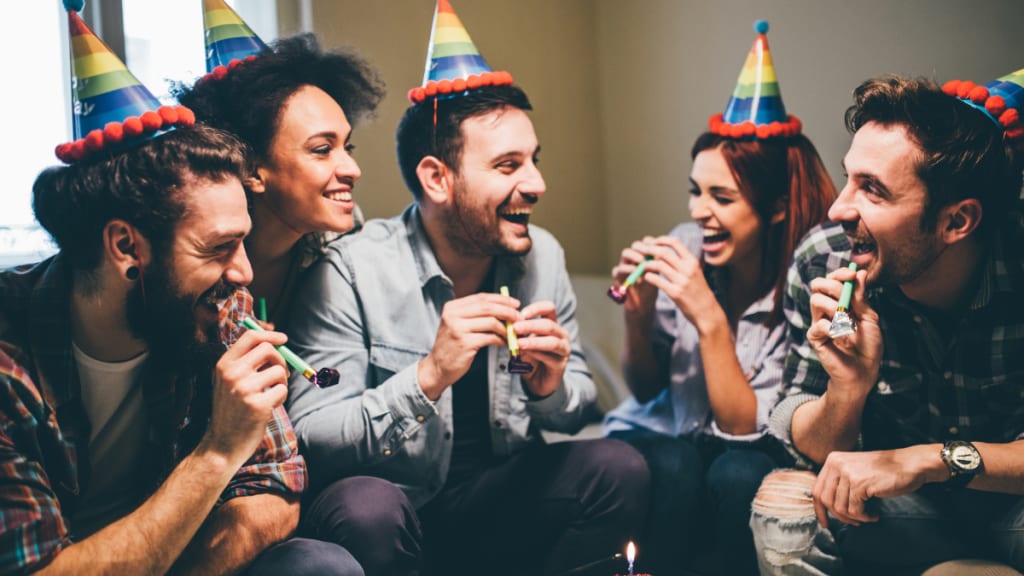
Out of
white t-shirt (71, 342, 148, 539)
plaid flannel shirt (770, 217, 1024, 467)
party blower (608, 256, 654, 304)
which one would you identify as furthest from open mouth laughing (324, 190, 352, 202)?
plaid flannel shirt (770, 217, 1024, 467)

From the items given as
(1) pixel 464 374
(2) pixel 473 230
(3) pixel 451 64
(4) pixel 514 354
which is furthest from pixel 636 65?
(4) pixel 514 354

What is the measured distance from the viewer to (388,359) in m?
1.79

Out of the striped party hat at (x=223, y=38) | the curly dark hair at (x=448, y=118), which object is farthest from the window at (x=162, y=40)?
the curly dark hair at (x=448, y=118)

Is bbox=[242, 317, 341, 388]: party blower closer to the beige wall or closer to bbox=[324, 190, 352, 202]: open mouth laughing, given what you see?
bbox=[324, 190, 352, 202]: open mouth laughing

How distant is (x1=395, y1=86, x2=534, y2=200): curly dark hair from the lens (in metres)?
1.91

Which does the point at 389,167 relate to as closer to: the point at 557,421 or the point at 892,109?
the point at 557,421

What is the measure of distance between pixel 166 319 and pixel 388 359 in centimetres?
51

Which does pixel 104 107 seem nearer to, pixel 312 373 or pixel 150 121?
pixel 150 121

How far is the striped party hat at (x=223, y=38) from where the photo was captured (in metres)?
1.75

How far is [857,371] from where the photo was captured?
1587mm

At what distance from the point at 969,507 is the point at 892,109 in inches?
29.9

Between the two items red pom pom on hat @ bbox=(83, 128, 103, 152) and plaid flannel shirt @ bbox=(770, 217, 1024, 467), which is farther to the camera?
plaid flannel shirt @ bbox=(770, 217, 1024, 467)

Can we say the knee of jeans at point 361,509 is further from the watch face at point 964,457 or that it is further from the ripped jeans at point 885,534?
the watch face at point 964,457

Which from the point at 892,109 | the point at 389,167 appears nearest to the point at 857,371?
the point at 892,109
